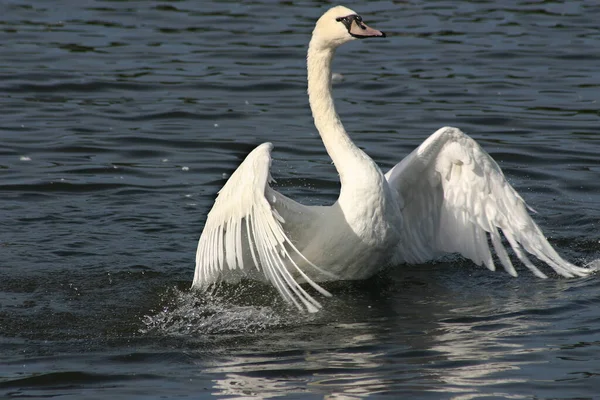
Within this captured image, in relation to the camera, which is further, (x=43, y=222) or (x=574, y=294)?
(x=43, y=222)

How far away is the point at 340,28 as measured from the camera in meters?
8.41

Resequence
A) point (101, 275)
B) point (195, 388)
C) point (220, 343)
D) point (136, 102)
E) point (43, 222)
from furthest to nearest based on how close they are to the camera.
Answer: point (136, 102)
point (43, 222)
point (101, 275)
point (220, 343)
point (195, 388)

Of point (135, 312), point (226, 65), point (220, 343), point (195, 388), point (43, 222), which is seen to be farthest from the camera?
point (226, 65)

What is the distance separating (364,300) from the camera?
27.4 feet

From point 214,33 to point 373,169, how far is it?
9572mm

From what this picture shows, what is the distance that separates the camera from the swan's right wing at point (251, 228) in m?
7.39

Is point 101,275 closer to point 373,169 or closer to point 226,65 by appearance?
point 373,169

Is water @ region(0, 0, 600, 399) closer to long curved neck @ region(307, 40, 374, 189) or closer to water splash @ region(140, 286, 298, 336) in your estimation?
water splash @ region(140, 286, 298, 336)

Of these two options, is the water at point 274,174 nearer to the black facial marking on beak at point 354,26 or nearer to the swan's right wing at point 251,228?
the swan's right wing at point 251,228

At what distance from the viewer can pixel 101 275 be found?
8727mm

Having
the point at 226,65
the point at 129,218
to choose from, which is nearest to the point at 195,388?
the point at 129,218

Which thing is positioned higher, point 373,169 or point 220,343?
point 373,169

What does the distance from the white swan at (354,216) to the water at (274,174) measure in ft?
0.74

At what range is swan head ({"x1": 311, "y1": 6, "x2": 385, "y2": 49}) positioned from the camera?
8.36m
